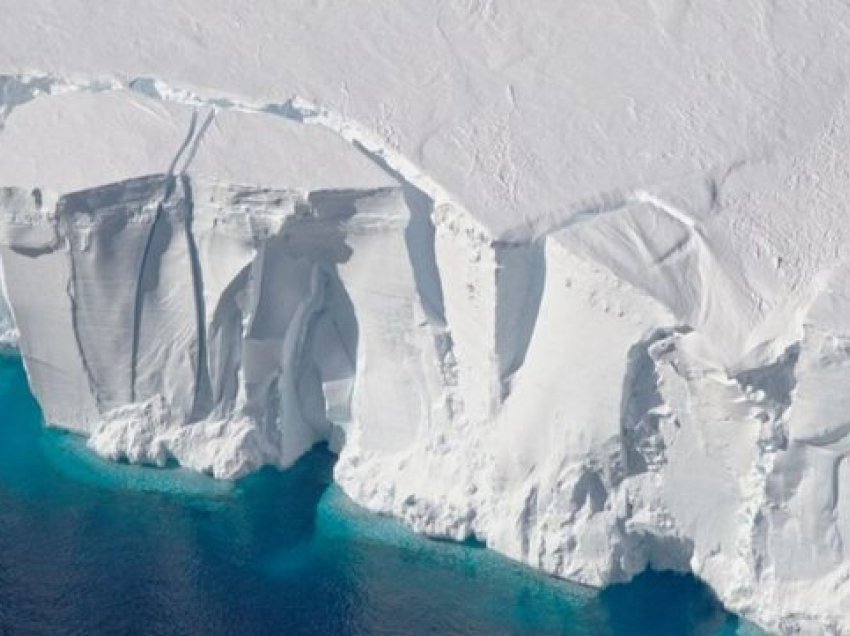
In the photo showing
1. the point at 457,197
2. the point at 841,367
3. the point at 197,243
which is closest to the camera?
the point at 841,367

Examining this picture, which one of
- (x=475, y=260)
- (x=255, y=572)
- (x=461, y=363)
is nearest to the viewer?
(x=475, y=260)

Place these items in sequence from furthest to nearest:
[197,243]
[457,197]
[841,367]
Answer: [197,243] < [457,197] < [841,367]

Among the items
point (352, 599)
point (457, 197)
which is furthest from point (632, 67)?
point (352, 599)

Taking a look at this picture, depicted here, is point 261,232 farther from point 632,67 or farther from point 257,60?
point 632,67

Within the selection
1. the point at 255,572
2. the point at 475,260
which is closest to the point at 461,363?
the point at 475,260

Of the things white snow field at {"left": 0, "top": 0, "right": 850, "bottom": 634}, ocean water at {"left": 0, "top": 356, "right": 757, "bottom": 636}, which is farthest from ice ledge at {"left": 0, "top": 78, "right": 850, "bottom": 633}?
ocean water at {"left": 0, "top": 356, "right": 757, "bottom": 636}

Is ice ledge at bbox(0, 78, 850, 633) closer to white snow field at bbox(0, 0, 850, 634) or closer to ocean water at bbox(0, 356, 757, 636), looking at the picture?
white snow field at bbox(0, 0, 850, 634)

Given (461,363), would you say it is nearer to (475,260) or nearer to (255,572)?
(475,260)
